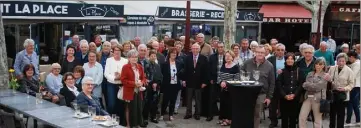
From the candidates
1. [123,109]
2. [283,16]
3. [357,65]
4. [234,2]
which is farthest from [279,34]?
[123,109]

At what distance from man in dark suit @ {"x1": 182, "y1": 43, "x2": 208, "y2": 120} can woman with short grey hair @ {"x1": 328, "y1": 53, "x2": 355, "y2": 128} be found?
250 centimetres

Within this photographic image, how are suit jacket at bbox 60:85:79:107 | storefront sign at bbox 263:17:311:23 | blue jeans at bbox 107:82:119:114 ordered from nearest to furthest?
suit jacket at bbox 60:85:79:107 < blue jeans at bbox 107:82:119:114 < storefront sign at bbox 263:17:311:23

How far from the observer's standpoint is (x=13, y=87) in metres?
8.70

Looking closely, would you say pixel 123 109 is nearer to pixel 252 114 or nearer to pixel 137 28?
pixel 252 114

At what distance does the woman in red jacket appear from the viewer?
8.24m

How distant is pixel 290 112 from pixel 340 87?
1.02m

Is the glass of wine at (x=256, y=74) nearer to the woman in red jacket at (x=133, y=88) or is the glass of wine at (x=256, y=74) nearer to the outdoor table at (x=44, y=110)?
the woman in red jacket at (x=133, y=88)

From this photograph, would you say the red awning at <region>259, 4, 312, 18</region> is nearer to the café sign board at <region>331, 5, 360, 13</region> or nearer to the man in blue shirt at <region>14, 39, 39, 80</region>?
the café sign board at <region>331, 5, 360, 13</region>

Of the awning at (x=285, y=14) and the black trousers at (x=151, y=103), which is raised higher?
the awning at (x=285, y=14)

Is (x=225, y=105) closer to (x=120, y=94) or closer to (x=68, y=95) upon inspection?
(x=120, y=94)

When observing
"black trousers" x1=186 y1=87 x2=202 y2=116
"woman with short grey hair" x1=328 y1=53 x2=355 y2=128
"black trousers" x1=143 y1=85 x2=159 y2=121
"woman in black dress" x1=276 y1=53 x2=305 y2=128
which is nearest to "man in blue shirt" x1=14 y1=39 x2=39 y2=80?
"black trousers" x1=143 y1=85 x2=159 y2=121

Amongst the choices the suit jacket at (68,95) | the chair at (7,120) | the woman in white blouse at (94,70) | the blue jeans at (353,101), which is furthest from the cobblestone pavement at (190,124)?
the chair at (7,120)

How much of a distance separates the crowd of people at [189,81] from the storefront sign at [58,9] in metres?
2.85

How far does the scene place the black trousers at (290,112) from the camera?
28.2ft
